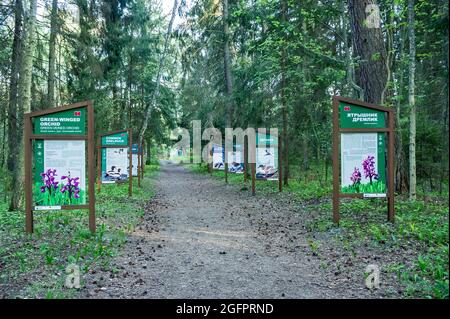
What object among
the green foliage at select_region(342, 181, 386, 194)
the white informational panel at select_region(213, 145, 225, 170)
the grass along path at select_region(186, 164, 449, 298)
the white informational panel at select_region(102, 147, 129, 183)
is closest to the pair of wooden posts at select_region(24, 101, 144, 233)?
the grass along path at select_region(186, 164, 449, 298)

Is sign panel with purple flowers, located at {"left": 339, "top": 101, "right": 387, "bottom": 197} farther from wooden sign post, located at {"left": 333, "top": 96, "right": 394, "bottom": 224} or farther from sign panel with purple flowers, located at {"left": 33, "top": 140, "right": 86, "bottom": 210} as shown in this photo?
sign panel with purple flowers, located at {"left": 33, "top": 140, "right": 86, "bottom": 210}

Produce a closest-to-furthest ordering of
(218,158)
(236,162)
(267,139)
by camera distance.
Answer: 1. (267,139)
2. (236,162)
3. (218,158)

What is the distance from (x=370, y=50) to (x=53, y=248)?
9336 millimetres

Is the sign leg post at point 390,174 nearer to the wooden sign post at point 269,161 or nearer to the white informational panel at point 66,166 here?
the white informational panel at point 66,166

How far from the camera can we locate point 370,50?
10.7 meters

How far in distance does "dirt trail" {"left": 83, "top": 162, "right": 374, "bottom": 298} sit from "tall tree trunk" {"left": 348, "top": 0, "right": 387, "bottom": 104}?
194 inches

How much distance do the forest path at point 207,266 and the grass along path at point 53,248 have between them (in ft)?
1.21

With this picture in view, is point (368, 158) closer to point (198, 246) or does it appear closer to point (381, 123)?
point (381, 123)

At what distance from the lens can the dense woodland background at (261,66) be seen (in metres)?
10.2

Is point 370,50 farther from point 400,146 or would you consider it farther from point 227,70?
point 227,70

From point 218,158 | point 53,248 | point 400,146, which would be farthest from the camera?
point 218,158

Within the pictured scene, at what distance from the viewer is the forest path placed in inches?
186

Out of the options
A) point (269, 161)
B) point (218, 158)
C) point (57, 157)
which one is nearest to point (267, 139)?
point (269, 161)
